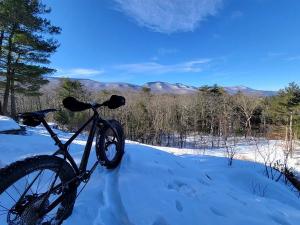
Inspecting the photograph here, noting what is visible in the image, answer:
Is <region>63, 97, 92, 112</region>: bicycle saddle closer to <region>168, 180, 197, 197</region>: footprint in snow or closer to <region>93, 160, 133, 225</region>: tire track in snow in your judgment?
<region>93, 160, 133, 225</region>: tire track in snow

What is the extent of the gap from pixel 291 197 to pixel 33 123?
4524mm

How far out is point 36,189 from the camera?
7.22 feet

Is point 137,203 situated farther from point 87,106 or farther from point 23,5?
point 23,5

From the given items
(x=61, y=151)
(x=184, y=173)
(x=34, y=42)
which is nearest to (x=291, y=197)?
(x=184, y=173)

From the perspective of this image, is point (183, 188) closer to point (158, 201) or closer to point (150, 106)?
point (158, 201)

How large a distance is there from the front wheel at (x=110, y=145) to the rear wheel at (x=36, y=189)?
44.7 inches

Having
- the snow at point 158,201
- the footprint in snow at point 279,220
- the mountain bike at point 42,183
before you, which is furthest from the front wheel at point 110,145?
the footprint in snow at point 279,220

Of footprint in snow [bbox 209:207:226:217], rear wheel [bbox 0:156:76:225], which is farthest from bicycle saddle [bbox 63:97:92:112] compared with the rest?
footprint in snow [bbox 209:207:226:217]

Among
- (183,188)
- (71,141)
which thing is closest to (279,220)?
(183,188)

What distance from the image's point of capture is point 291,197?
16.4 feet

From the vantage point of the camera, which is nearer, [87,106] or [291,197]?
[87,106]

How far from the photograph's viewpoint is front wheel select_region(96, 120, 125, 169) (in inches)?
142

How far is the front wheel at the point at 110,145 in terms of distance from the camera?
361 centimetres

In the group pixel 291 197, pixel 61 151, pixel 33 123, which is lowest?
pixel 291 197
